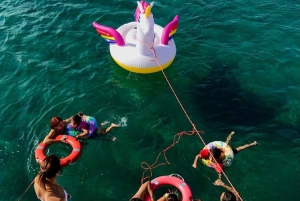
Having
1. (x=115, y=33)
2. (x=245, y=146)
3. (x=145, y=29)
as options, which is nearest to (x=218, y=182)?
(x=245, y=146)

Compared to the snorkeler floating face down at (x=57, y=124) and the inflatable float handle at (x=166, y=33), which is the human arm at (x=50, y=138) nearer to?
the snorkeler floating face down at (x=57, y=124)

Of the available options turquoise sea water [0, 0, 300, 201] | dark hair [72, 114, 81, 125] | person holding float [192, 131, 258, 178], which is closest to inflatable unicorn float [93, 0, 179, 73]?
turquoise sea water [0, 0, 300, 201]

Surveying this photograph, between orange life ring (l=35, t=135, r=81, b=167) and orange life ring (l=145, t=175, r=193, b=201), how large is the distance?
7.14 feet

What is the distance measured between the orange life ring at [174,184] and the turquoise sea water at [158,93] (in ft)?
1.33

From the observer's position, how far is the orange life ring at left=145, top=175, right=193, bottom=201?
7.35m

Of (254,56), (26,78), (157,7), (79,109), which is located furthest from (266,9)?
(26,78)

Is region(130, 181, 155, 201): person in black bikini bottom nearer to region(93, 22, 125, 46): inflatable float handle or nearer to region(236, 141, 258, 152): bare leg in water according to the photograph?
region(236, 141, 258, 152): bare leg in water

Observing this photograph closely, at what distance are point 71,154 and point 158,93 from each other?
3496 mm

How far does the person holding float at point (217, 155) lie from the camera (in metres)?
7.84

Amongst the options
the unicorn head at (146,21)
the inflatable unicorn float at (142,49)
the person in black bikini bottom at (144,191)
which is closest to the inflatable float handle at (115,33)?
the inflatable unicorn float at (142,49)

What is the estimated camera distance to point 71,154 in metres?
8.23

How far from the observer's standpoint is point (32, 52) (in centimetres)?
1183

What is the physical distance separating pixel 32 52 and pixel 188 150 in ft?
23.4

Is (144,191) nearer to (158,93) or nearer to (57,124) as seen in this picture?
(57,124)
